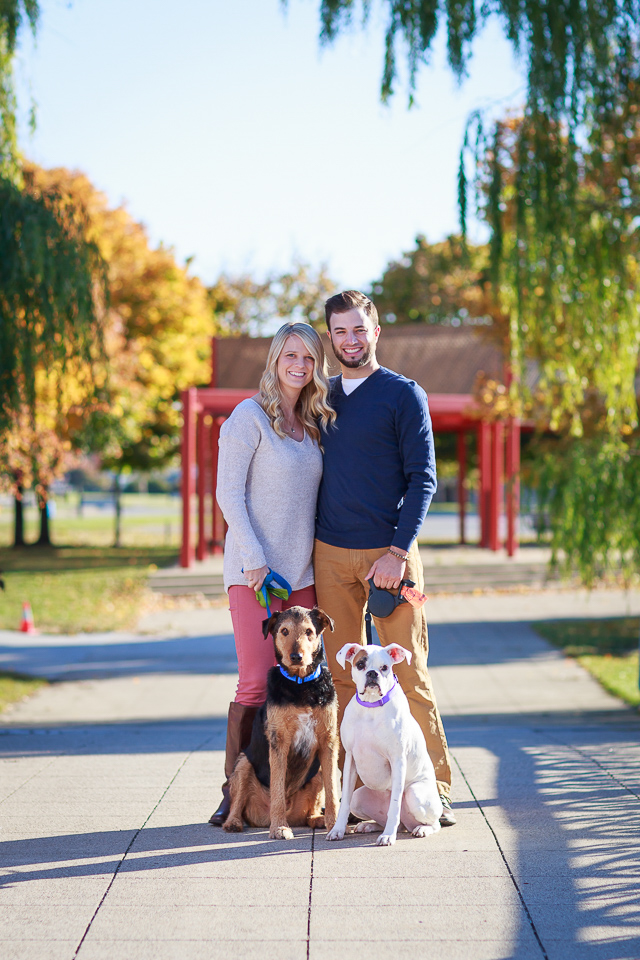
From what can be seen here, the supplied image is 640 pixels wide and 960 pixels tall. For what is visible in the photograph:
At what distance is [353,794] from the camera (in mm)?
4074

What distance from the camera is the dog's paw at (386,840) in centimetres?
385

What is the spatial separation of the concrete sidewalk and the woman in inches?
22.7

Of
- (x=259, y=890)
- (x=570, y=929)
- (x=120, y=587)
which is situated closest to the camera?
(x=570, y=929)

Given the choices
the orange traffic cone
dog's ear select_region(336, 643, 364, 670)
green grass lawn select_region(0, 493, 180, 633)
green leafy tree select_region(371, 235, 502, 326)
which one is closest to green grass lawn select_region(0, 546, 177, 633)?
green grass lawn select_region(0, 493, 180, 633)

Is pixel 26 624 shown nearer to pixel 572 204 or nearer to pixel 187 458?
pixel 187 458

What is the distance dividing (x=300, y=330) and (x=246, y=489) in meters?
0.76

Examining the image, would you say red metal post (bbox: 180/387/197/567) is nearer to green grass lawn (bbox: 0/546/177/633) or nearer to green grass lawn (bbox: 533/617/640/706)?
green grass lawn (bbox: 0/546/177/633)

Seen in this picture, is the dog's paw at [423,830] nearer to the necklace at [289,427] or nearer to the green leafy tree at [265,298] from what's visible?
the necklace at [289,427]

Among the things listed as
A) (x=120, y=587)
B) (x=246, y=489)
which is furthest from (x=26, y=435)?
(x=120, y=587)

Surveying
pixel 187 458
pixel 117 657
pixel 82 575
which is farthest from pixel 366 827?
pixel 82 575

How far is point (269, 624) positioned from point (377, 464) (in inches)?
33.9

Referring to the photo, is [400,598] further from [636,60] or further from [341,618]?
[636,60]

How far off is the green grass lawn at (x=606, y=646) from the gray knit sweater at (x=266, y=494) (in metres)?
5.83

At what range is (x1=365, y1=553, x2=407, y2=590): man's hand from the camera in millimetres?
4059
